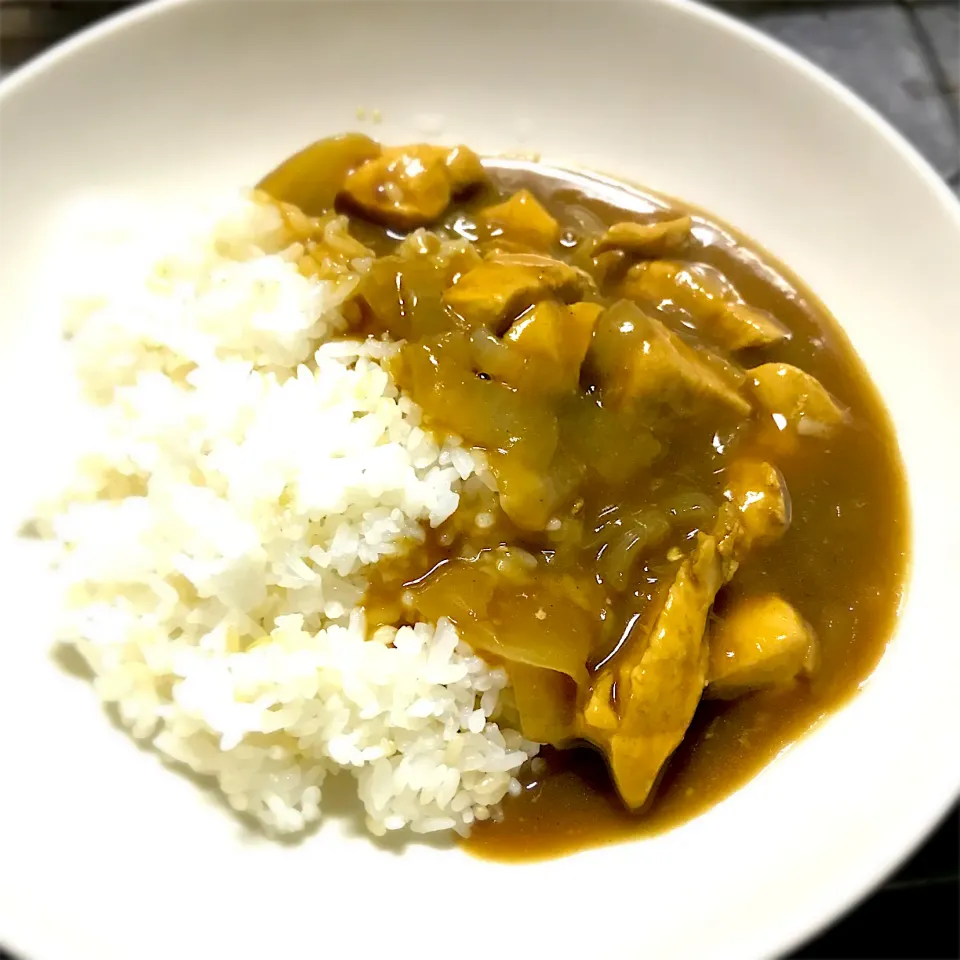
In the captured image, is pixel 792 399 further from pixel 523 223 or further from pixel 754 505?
pixel 523 223

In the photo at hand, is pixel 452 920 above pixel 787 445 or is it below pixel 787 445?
below

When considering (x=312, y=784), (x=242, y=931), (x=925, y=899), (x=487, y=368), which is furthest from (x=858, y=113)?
(x=242, y=931)

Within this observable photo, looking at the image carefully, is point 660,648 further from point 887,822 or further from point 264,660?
point 264,660

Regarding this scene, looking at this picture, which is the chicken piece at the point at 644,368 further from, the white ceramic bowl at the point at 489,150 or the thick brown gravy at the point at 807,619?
the white ceramic bowl at the point at 489,150

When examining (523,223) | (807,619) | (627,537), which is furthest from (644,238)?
(807,619)

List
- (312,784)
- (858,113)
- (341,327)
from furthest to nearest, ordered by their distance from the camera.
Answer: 1. (858,113)
2. (341,327)
3. (312,784)

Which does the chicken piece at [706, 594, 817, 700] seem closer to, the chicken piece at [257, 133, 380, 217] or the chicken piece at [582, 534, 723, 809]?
the chicken piece at [582, 534, 723, 809]

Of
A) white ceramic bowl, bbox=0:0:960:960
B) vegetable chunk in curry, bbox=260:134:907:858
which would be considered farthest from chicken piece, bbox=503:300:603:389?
white ceramic bowl, bbox=0:0:960:960
